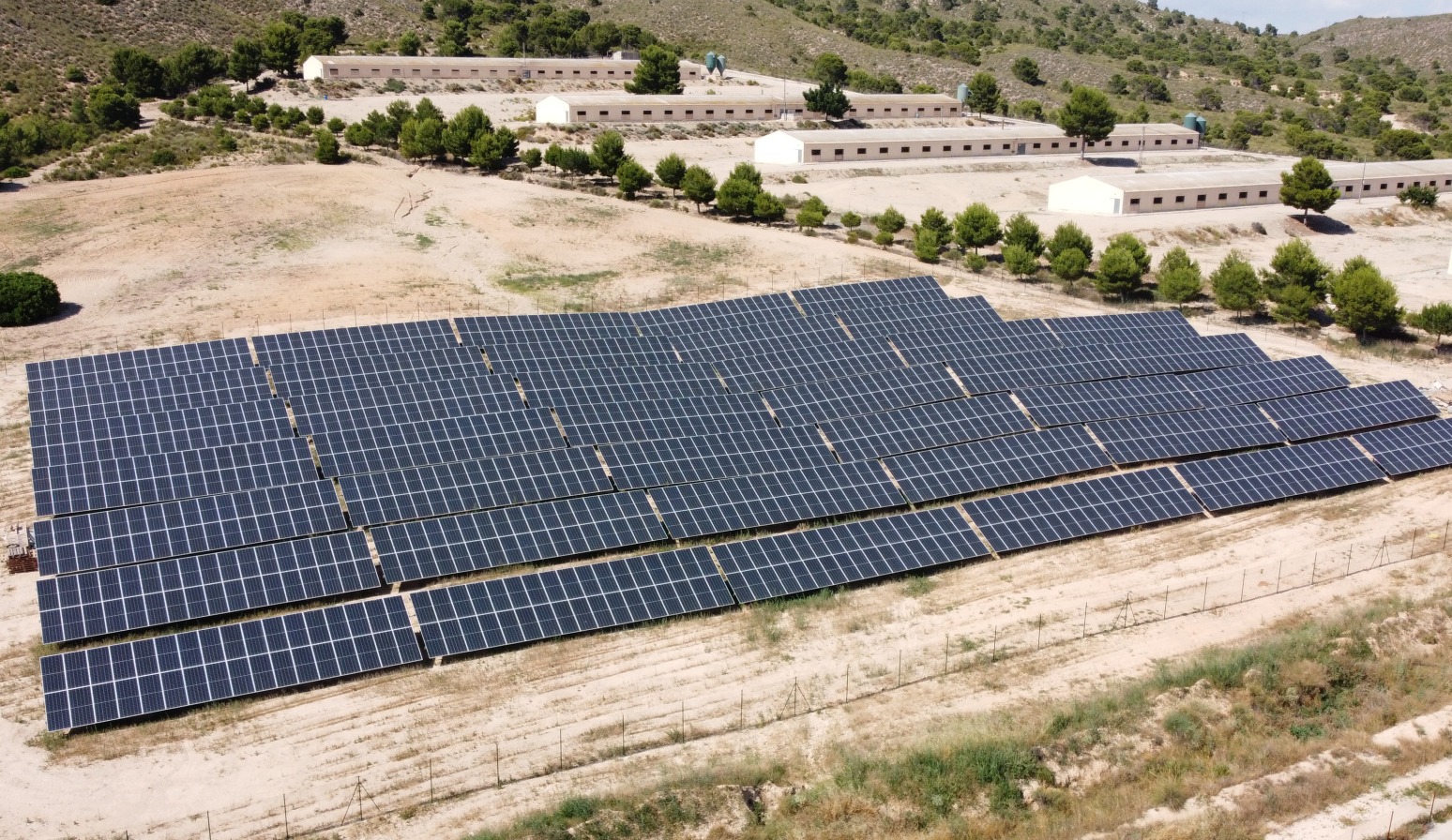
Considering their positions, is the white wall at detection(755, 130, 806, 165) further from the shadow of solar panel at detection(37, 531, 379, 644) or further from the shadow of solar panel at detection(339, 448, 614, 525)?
the shadow of solar panel at detection(37, 531, 379, 644)

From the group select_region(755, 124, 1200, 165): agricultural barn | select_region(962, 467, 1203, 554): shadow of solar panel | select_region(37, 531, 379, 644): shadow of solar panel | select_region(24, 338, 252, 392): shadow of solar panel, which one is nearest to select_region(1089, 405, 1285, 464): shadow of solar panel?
select_region(962, 467, 1203, 554): shadow of solar panel

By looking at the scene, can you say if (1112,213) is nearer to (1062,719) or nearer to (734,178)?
(734,178)

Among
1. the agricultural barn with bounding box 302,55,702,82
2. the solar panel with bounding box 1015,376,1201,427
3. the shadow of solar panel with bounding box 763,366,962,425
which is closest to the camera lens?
the shadow of solar panel with bounding box 763,366,962,425

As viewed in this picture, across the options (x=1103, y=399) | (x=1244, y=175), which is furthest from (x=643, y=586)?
(x=1244, y=175)

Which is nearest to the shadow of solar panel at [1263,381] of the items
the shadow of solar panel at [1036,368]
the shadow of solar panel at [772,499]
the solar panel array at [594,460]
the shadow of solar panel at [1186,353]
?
the solar panel array at [594,460]

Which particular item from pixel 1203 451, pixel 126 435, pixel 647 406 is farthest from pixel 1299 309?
pixel 126 435

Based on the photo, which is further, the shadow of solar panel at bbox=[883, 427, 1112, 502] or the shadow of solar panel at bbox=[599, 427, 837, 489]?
the shadow of solar panel at bbox=[883, 427, 1112, 502]

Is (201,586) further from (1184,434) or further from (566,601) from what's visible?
(1184,434)
